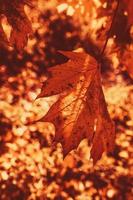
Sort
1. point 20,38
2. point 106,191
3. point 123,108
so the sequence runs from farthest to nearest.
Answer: point 123,108, point 106,191, point 20,38

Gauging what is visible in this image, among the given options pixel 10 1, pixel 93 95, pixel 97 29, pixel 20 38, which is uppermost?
pixel 97 29

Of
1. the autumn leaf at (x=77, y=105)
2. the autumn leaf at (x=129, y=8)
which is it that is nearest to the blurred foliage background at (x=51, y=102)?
the autumn leaf at (x=129, y=8)

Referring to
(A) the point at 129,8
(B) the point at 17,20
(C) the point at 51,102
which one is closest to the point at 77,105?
(B) the point at 17,20

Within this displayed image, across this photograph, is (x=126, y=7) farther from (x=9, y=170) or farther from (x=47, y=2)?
(x=9, y=170)

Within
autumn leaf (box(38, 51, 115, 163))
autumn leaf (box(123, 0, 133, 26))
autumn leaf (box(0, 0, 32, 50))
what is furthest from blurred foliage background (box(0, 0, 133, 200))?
autumn leaf (box(0, 0, 32, 50))

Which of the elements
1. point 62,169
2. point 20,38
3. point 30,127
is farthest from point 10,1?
point 62,169

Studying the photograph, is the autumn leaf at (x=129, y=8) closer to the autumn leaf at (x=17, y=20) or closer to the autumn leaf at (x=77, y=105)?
the autumn leaf at (x=77, y=105)

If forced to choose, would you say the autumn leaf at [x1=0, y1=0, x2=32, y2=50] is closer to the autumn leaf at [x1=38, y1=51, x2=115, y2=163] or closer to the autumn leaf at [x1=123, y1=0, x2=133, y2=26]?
the autumn leaf at [x1=38, y1=51, x2=115, y2=163]
